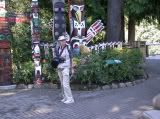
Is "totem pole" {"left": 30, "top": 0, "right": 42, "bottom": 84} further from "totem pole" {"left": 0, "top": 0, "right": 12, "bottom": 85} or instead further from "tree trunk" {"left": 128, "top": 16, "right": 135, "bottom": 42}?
"tree trunk" {"left": 128, "top": 16, "right": 135, "bottom": 42}

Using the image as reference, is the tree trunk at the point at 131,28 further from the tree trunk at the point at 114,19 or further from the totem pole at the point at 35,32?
the totem pole at the point at 35,32

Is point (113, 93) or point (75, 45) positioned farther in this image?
point (75, 45)

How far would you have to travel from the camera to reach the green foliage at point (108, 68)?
13438 mm

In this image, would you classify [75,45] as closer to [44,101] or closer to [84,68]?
[84,68]

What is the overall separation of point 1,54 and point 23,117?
15.3 ft

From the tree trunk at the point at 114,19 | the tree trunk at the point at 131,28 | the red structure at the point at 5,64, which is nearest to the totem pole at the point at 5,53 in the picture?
the red structure at the point at 5,64

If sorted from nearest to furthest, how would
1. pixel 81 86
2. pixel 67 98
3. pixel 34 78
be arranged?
pixel 67 98, pixel 81 86, pixel 34 78

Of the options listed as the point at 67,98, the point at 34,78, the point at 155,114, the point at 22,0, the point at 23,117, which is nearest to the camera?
the point at 155,114

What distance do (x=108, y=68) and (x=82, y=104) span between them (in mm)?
2499

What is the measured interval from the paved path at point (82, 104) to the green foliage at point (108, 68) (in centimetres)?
49

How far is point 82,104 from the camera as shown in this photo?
11578 mm

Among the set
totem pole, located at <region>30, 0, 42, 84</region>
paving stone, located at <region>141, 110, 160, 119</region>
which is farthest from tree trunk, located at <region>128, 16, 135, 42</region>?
paving stone, located at <region>141, 110, 160, 119</region>

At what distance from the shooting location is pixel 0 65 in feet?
48.0

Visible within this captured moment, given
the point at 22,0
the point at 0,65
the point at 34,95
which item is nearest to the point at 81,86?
the point at 34,95
